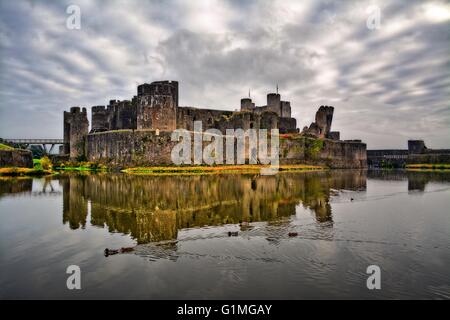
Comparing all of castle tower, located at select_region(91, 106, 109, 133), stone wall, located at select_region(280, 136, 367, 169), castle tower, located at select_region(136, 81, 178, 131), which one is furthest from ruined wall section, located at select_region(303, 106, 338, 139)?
castle tower, located at select_region(91, 106, 109, 133)

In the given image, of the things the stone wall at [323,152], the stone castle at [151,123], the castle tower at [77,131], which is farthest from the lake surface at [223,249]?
the stone wall at [323,152]

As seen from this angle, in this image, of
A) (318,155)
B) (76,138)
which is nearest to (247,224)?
(76,138)

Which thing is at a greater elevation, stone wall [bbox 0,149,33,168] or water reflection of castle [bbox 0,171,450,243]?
stone wall [bbox 0,149,33,168]

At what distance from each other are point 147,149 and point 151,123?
12.3ft

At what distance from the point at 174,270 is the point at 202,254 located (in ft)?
4.47

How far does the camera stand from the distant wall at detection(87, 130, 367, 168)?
143ft

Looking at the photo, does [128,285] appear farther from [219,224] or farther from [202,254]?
[219,224]

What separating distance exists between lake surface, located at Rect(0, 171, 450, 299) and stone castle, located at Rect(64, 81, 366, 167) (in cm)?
2711

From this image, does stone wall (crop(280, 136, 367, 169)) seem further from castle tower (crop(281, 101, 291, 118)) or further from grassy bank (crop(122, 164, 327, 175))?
grassy bank (crop(122, 164, 327, 175))

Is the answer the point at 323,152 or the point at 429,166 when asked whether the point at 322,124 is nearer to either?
the point at 323,152

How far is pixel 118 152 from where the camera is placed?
4566 cm

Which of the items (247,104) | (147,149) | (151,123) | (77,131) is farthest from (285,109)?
(77,131)

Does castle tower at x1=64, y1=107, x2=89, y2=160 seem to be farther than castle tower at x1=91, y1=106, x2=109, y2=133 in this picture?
No

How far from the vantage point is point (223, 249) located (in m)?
9.48
